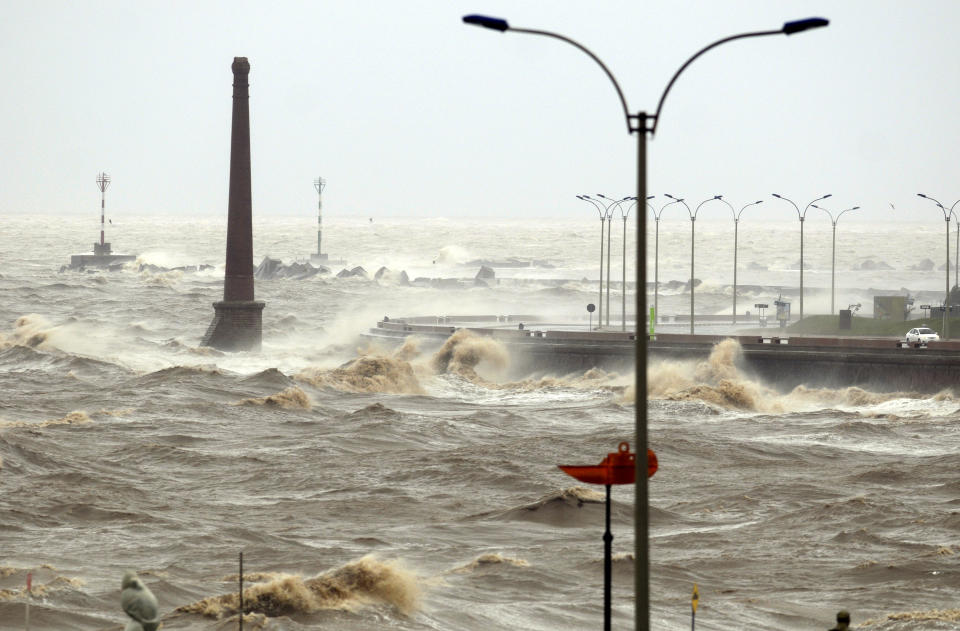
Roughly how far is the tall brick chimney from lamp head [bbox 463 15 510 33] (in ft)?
200

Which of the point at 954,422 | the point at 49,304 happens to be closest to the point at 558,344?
the point at 954,422

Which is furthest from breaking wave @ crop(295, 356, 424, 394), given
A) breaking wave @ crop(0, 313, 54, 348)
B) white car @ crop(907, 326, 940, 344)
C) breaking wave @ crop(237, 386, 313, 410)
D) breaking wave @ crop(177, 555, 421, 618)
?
breaking wave @ crop(177, 555, 421, 618)

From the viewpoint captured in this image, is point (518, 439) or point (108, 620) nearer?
point (108, 620)

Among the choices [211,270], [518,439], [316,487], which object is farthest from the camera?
[211,270]

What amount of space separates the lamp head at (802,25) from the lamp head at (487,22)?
2.50m

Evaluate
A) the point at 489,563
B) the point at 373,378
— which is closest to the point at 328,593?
the point at 489,563

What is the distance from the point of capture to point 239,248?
76.5 meters

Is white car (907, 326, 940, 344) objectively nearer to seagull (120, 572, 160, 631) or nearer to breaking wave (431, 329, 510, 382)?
breaking wave (431, 329, 510, 382)

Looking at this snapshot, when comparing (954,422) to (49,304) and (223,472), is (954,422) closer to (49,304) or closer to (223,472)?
(223,472)

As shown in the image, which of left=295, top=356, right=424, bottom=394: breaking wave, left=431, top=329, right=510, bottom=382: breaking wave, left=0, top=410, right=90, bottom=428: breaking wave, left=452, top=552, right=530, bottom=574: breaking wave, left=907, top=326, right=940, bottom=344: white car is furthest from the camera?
left=431, top=329, right=510, bottom=382: breaking wave

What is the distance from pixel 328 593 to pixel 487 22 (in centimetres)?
1312

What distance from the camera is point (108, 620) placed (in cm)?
2239

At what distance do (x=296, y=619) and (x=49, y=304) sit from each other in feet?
362

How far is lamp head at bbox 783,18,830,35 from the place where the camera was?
12992mm
